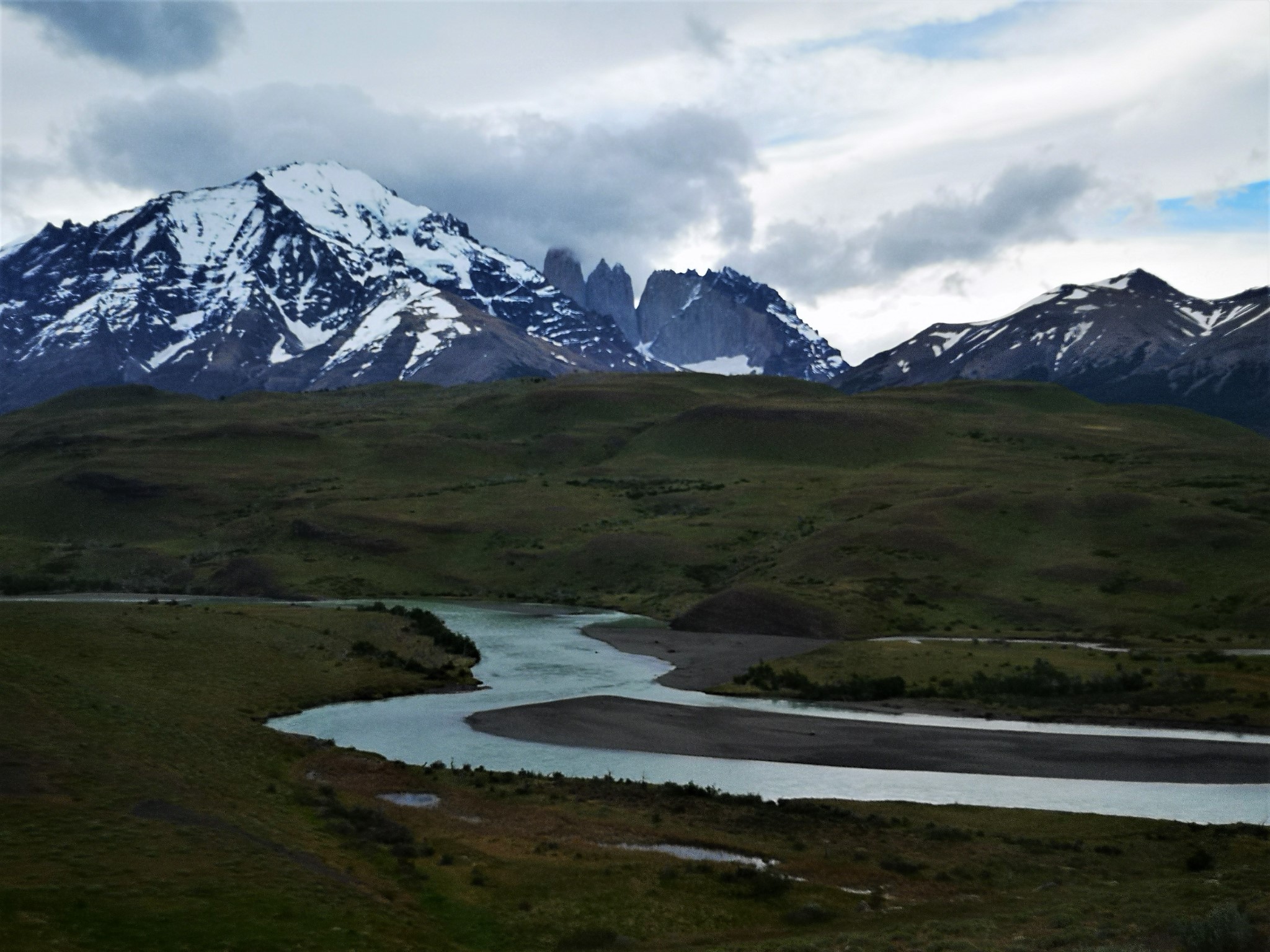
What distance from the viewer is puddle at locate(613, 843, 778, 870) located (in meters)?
38.7

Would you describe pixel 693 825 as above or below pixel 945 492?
Answer: below

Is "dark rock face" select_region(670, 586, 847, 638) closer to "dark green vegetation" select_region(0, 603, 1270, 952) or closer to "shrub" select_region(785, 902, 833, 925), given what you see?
"dark green vegetation" select_region(0, 603, 1270, 952)

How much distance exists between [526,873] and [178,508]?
6669 inches

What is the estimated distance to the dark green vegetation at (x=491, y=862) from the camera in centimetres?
2844

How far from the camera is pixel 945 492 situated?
147 m

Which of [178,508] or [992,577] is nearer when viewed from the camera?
[992,577]

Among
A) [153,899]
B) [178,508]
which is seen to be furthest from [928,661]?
[178,508]

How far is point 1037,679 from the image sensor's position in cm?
7275

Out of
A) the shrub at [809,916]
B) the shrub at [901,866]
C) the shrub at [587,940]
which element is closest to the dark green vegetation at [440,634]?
the shrub at [901,866]

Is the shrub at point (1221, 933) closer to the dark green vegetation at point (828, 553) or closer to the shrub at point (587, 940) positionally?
the shrub at point (587, 940)

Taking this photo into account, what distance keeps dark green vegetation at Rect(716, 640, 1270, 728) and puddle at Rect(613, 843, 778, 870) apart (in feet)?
Result: 112

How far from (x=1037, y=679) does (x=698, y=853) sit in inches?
1564

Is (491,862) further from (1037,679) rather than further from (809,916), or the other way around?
(1037,679)

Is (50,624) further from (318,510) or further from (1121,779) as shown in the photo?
(318,510)
